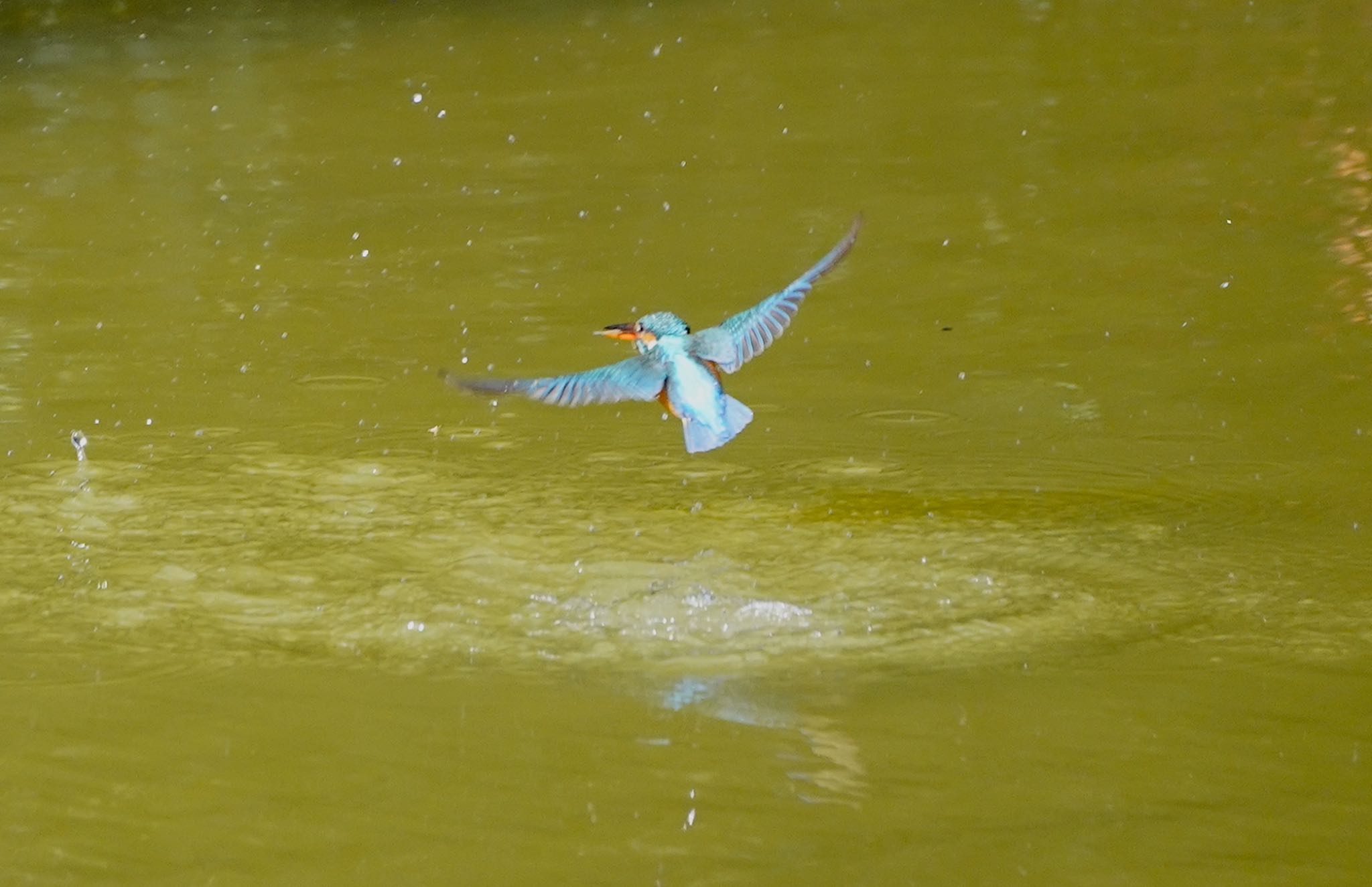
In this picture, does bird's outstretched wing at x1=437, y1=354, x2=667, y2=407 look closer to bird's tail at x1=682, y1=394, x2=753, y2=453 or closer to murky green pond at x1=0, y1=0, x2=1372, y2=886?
bird's tail at x1=682, y1=394, x2=753, y2=453

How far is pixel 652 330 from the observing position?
3520 millimetres

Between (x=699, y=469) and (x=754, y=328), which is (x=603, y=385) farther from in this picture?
(x=699, y=469)

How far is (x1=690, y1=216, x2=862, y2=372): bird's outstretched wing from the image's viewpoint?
11.5 feet

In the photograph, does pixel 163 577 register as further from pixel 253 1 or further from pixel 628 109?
pixel 253 1

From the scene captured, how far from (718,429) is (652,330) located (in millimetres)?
231

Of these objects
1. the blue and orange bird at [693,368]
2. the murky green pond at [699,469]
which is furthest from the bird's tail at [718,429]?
the murky green pond at [699,469]

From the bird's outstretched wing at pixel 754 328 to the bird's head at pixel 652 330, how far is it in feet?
0.13

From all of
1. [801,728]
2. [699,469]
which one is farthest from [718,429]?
[699,469]

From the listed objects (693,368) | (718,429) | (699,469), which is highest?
(693,368)

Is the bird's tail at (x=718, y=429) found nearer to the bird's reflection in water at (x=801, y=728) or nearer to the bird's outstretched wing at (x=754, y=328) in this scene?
the bird's outstretched wing at (x=754, y=328)

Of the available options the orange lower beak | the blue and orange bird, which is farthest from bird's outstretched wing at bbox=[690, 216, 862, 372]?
the orange lower beak

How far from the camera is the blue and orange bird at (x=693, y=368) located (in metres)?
3.40

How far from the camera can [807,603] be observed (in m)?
3.57

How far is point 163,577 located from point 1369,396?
2764 mm
